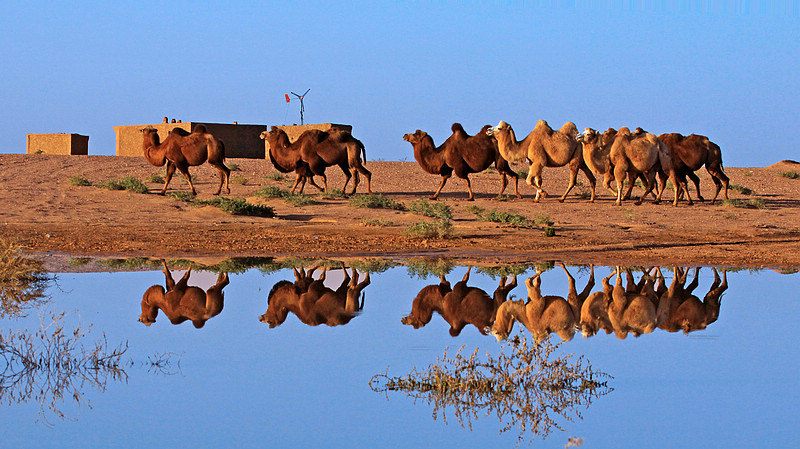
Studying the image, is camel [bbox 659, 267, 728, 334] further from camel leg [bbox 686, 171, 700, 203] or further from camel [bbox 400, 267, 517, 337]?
camel leg [bbox 686, 171, 700, 203]

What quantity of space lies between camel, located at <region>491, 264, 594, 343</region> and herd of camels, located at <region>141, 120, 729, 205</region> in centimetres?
1194

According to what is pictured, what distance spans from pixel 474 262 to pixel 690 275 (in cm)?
298

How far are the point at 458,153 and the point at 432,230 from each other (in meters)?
5.97

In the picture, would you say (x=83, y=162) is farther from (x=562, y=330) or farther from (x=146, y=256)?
(x=562, y=330)

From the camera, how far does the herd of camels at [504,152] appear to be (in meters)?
22.4

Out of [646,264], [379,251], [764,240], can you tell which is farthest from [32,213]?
[764,240]

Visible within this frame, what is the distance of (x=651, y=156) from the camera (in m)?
22.4

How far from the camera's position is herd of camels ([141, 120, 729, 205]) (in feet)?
73.6

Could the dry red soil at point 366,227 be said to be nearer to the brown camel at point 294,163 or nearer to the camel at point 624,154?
the camel at point 624,154

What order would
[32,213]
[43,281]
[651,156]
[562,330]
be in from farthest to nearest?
[651,156]
[32,213]
[43,281]
[562,330]

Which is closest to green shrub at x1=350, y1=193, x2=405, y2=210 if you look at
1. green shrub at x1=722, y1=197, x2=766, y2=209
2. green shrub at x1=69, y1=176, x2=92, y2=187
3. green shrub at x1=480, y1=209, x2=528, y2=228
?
green shrub at x1=480, y1=209, x2=528, y2=228

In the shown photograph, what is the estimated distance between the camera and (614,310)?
994 centimetres

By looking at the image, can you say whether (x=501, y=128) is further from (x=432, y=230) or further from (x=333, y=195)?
(x=432, y=230)

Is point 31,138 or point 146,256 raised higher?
point 31,138
